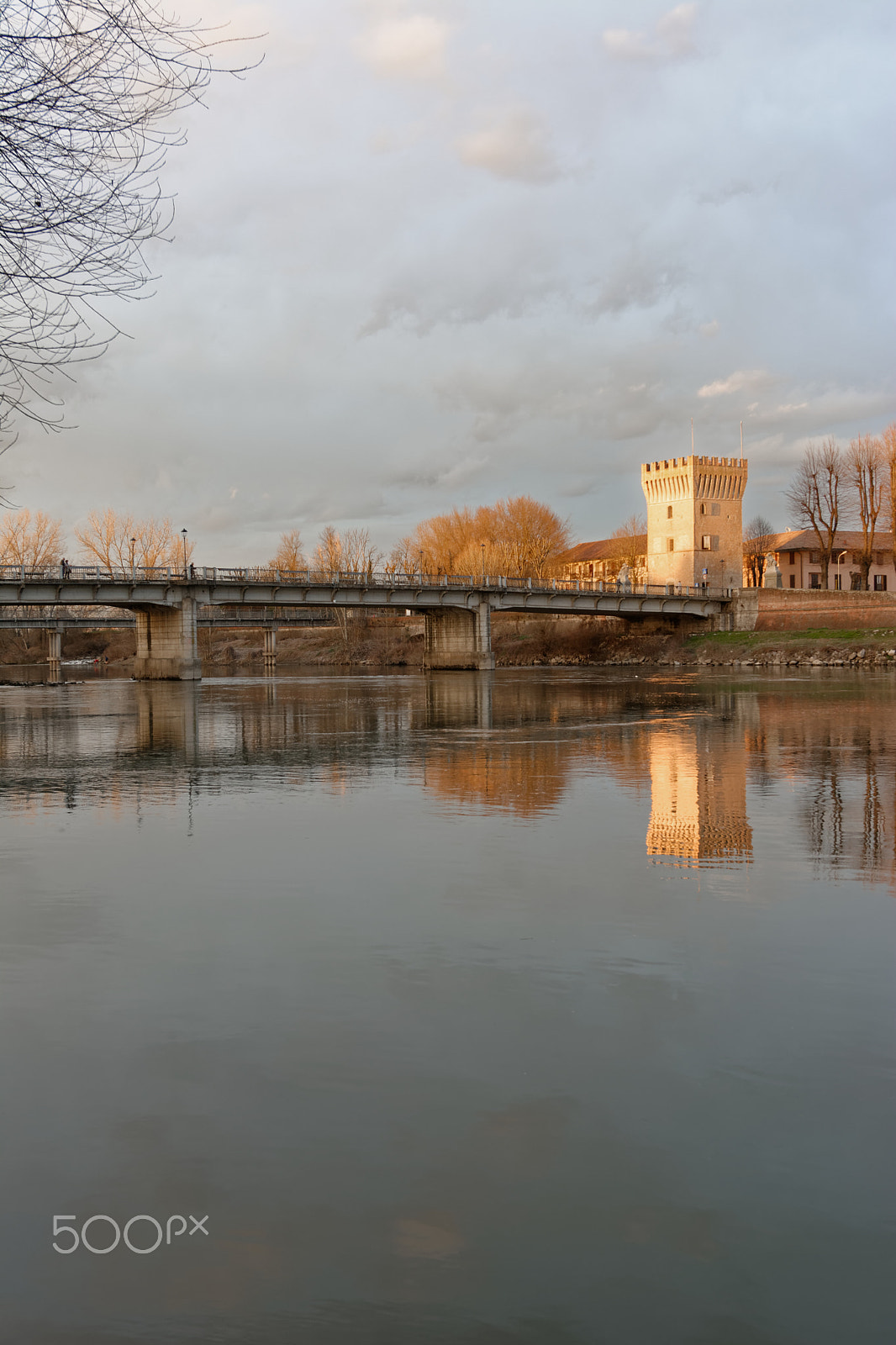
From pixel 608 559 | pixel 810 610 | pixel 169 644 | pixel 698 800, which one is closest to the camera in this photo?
pixel 698 800

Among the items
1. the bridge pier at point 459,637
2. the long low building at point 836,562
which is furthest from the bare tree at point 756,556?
the bridge pier at point 459,637

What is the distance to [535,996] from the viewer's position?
7.63 meters

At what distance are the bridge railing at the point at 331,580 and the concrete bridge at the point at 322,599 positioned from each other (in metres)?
0.10

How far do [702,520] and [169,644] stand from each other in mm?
60841

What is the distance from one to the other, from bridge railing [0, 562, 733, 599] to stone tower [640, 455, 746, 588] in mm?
6270

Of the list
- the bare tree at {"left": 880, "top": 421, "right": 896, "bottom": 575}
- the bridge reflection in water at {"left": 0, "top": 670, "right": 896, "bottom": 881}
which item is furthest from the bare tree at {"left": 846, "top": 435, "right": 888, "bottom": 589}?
the bridge reflection in water at {"left": 0, "top": 670, "right": 896, "bottom": 881}

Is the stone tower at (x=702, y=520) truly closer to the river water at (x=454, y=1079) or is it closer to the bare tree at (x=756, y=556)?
the bare tree at (x=756, y=556)

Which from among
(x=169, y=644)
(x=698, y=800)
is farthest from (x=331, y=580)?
(x=698, y=800)

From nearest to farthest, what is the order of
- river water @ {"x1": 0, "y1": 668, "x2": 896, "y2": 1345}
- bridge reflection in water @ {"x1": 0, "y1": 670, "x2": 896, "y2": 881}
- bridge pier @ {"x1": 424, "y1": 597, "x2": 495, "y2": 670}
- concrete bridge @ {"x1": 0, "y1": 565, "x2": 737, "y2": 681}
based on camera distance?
river water @ {"x1": 0, "y1": 668, "x2": 896, "y2": 1345} < bridge reflection in water @ {"x1": 0, "y1": 670, "x2": 896, "y2": 881} < concrete bridge @ {"x1": 0, "y1": 565, "x2": 737, "y2": 681} < bridge pier @ {"x1": 424, "y1": 597, "x2": 495, "y2": 670}

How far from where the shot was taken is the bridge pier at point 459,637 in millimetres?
83250

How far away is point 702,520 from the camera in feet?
362

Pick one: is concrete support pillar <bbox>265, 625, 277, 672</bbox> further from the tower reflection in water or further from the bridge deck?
the tower reflection in water

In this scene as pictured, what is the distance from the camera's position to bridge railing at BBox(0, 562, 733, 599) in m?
62.7

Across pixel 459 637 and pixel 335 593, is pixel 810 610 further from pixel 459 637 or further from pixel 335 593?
pixel 335 593
